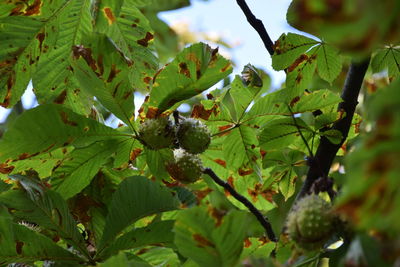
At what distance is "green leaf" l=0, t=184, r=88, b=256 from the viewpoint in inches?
43.9

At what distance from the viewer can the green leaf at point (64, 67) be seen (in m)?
1.45

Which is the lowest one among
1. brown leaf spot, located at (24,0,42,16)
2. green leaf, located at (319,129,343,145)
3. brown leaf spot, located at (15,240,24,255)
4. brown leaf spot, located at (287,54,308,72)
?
green leaf, located at (319,129,343,145)

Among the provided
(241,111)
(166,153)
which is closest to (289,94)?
(241,111)

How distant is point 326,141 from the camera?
3.99ft

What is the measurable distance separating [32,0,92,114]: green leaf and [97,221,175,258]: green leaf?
0.45m

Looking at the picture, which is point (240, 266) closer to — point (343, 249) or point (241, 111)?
point (343, 249)

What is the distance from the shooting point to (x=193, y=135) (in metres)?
1.22

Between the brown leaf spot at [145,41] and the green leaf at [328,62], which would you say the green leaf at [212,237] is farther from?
the brown leaf spot at [145,41]

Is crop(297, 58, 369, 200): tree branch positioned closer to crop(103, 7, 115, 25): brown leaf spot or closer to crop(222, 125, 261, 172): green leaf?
crop(222, 125, 261, 172): green leaf

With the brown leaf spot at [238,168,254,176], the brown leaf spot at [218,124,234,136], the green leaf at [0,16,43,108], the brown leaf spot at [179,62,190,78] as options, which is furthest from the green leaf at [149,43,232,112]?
the green leaf at [0,16,43,108]

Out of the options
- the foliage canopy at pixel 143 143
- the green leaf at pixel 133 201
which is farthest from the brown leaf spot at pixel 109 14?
the green leaf at pixel 133 201

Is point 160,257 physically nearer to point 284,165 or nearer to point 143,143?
point 143,143

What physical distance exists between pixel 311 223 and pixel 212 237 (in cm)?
17

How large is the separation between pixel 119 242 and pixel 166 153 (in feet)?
0.83
